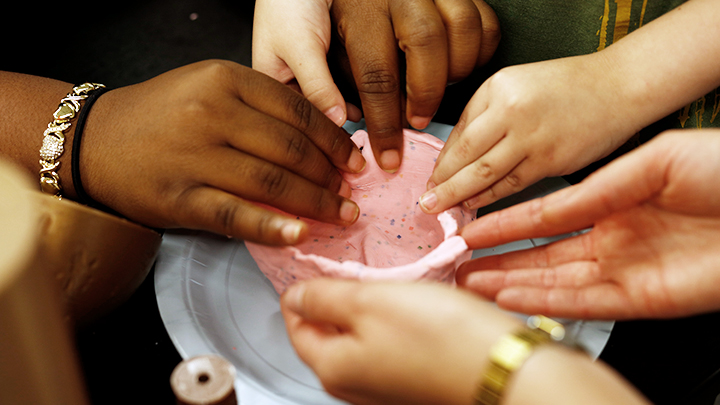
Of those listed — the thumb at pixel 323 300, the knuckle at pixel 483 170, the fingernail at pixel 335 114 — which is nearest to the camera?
the thumb at pixel 323 300

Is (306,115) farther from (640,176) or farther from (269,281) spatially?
(640,176)

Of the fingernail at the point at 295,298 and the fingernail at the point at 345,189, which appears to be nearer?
the fingernail at the point at 295,298

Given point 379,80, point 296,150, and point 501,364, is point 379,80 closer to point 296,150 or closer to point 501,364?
point 296,150

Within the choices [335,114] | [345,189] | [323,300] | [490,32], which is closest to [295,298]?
[323,300]

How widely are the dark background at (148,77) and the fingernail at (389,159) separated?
34 centimetres

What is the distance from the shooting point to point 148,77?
1.28 metres

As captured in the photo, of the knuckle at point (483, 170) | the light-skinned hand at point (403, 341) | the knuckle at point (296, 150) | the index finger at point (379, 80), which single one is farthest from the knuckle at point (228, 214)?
the knuckle at point (483, 170)

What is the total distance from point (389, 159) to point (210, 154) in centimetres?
37

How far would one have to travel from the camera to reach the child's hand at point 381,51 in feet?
2.95

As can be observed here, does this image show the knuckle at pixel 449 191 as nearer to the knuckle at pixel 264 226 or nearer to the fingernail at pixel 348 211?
the fingernail at pixel 348 211

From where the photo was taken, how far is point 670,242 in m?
0.73

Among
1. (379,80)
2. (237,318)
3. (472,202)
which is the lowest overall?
(237,318)

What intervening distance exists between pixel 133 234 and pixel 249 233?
17 cm

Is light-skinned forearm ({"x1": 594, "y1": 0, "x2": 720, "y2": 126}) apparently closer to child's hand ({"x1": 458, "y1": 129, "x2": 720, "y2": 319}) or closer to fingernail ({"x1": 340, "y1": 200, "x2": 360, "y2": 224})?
child's hand ({"x1": 458, "y1": 129, "x2": 720, "y2": 319})
